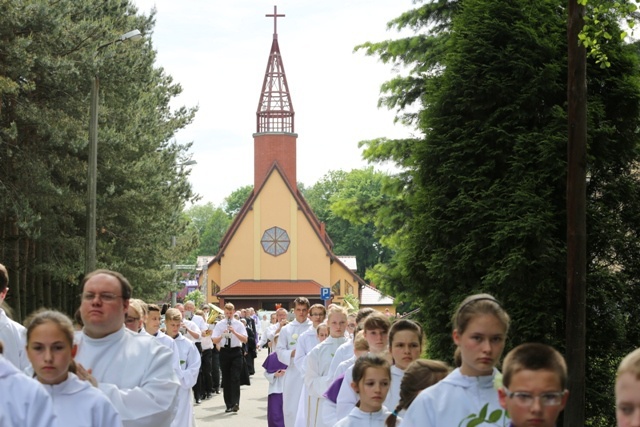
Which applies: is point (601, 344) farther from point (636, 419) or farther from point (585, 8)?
point (636, 419)

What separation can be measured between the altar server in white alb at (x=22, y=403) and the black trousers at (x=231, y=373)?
2060 centimetres

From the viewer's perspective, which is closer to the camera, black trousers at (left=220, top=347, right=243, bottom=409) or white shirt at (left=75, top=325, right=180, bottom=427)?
white shirt at (left=75, top=325, right=180, bottom=427)

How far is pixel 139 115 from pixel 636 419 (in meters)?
34.2

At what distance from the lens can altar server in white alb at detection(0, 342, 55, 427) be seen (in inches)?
204

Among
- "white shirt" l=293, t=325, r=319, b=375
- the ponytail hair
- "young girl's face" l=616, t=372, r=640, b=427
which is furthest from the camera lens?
"white shirt" l=293, t=325, r=319, b=375

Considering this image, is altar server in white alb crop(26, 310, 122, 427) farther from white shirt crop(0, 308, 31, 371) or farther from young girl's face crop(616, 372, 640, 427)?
white shirt crop(0, 308, 31, 371)

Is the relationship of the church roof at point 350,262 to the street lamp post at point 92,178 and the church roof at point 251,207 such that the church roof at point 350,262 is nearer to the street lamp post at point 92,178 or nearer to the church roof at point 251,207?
the church roof at point 251,207

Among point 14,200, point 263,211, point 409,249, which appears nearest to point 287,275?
point 263,211

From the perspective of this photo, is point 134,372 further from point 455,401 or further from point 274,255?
point 274,255

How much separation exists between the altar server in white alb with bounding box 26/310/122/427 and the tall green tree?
38.0ft

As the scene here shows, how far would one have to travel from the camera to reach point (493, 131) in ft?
59.7

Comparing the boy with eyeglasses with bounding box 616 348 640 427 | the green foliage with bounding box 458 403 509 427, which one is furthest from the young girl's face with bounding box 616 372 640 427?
the green foliage with bounding box 458 403 509 427

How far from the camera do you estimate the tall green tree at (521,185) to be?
683 inches

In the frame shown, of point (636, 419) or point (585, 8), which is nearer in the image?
point (636, 419)
